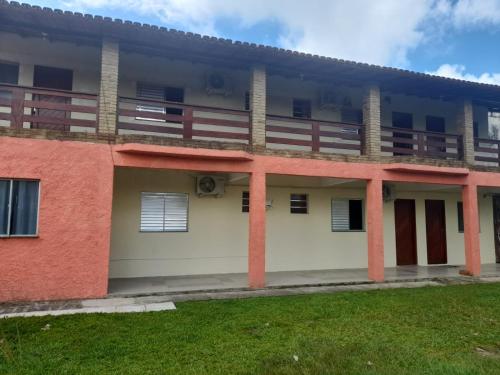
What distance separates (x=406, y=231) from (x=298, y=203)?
15.5 feet

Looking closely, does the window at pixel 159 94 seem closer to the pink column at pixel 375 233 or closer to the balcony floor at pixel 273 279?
the balcony floor at pixel 273 279

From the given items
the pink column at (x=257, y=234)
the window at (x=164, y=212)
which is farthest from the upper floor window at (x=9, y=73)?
the pink column at (x=257, y=234)

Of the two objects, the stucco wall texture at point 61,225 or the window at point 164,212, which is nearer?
the stucco wall texture at point 61,225

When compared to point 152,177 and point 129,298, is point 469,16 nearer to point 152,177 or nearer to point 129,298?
point 152,177

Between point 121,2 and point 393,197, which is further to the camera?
point 393,197

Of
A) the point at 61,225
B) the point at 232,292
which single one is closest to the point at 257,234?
the point at 232,292

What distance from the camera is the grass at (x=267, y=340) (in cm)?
479

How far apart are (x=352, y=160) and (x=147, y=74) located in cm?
679

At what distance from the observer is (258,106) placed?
10281mm

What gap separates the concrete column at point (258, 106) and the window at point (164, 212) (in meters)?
3.28

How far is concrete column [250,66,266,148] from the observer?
10219 mm

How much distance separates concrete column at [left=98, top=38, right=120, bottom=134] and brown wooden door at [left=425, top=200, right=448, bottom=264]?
39.9 feet

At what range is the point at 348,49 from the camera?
27.1 metres

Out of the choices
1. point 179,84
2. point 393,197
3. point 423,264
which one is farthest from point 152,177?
point 423,264
